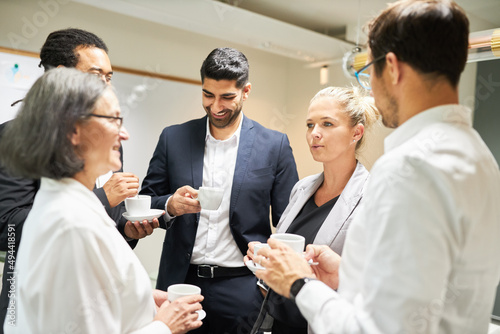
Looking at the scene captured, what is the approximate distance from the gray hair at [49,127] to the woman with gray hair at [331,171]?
0.85 meters

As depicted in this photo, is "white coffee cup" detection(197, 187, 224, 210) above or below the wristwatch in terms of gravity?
above

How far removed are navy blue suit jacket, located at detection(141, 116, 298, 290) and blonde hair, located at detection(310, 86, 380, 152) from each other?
510 millimetres

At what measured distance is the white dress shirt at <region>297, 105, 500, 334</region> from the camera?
82cm

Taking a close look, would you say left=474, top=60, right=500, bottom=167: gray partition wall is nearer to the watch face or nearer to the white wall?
the white wall

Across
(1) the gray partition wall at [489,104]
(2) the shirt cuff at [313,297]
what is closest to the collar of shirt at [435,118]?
(2) the shirt cuff at [313,297]

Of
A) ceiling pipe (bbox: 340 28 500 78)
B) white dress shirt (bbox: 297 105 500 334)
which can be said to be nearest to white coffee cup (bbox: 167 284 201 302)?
white dress shirt (bbox: 297 105 500 334)

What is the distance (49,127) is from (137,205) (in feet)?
2.62

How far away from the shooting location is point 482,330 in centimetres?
97

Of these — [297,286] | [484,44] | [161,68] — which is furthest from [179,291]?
[161,68]

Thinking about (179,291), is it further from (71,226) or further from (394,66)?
(394,66)

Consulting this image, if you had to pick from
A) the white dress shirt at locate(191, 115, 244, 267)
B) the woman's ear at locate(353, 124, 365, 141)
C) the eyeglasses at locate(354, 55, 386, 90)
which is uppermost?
the eyeglasses at locate(354, 55, 386, 90)

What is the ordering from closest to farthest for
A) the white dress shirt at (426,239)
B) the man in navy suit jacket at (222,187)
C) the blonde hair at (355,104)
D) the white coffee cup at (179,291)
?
1. the white dress shirt at (426,239)
2. the white coffee cup at (179,291)
3. the blonde hair at (355,104)
4. the man in navy suit jacket at (222,187)

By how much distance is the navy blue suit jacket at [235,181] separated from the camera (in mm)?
2098

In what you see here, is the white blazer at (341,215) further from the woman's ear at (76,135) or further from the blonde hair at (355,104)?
the woman's ear at (76,135)
